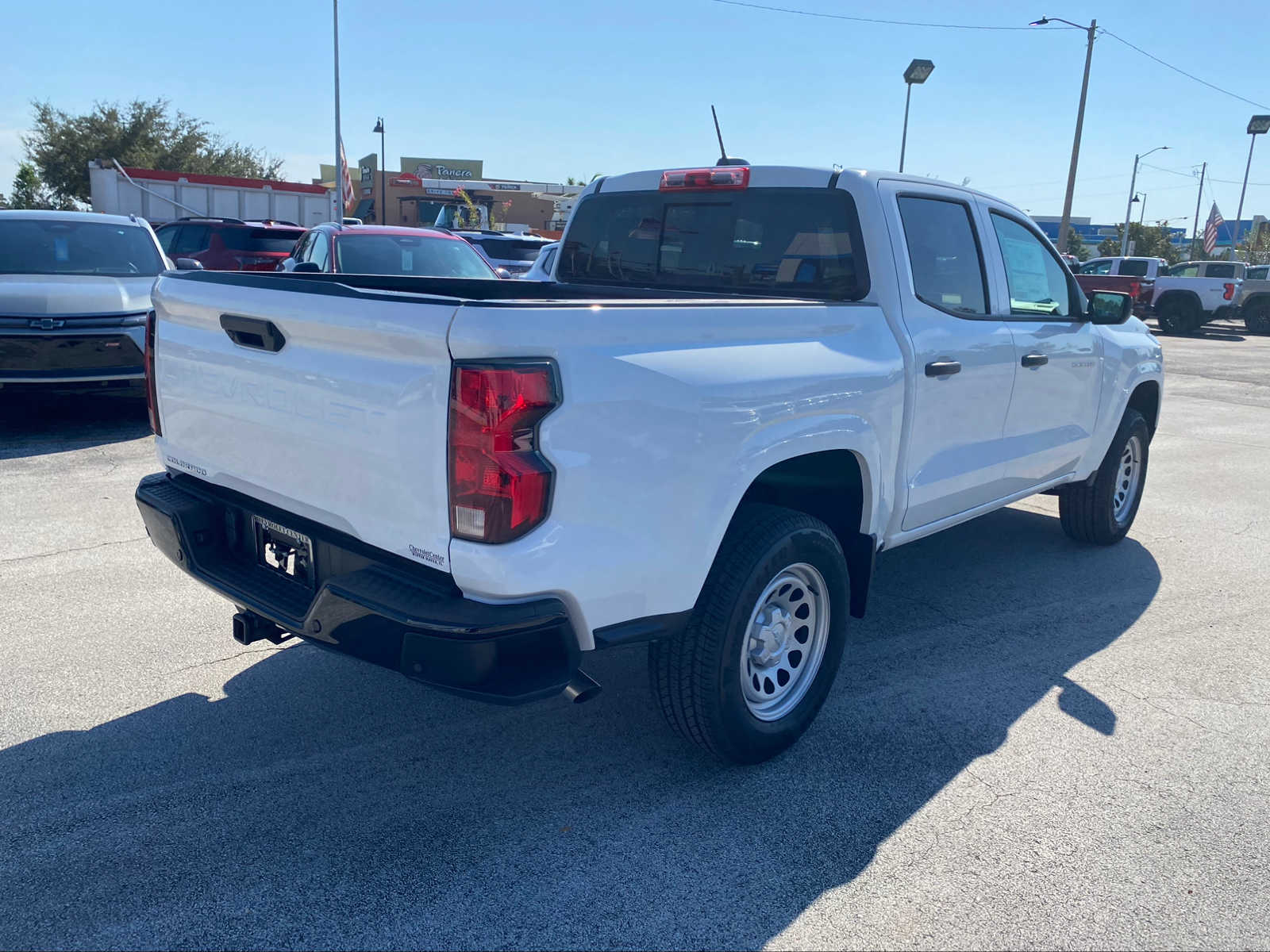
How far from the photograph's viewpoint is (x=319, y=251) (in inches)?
412

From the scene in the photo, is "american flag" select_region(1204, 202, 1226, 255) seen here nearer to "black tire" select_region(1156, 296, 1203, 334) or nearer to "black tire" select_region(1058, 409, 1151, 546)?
"black tire" select_region(1156, 296, 1203, 334)

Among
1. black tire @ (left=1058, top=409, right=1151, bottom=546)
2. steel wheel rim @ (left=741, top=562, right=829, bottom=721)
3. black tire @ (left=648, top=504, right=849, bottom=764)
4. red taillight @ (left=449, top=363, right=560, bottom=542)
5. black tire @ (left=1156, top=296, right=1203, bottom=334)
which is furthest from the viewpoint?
black tire @ (left=1156, top=296, right=1203, bottom=334)

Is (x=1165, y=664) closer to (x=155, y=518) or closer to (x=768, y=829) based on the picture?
(x=768, y=829)

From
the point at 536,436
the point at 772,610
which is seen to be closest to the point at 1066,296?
the point at 772,610

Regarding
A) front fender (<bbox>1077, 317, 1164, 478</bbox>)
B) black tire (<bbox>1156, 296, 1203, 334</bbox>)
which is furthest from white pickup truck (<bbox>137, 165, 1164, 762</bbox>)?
black tire (<bbox>1156, 296, 1203, 334</bbox>)

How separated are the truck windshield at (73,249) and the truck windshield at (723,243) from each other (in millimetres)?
5955

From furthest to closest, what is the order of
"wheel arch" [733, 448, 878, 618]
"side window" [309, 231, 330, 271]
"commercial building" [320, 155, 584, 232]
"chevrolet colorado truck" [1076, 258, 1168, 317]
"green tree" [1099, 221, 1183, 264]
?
"green tree" [1099, 221, 1183, 264] < "commercial building" [320, 155, 584, 232] < "chevrolet colorado truck" [1076, 258, 1168, 317] < "side window" [309, 231, 330, 271] < "wheel arch" [733, 448, 878, 618]

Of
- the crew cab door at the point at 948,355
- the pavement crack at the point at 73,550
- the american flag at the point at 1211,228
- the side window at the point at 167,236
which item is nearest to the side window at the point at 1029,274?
the crew cab door at the point at 948,355

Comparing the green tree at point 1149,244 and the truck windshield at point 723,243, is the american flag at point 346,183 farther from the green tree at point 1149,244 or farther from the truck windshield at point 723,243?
the green tree at point 1149,244

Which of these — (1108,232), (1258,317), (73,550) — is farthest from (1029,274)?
(1108,232)

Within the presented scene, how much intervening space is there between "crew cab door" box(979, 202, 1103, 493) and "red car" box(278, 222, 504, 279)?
19.9 ft

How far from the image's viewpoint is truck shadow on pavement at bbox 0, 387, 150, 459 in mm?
7629

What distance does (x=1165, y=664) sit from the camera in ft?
14.4

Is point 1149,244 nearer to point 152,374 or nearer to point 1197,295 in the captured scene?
point 1197,295
